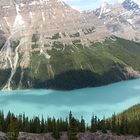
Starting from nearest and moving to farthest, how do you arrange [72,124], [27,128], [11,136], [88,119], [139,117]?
[11,136] < [72,124] < [27,128] < [139,117] < [88,119]

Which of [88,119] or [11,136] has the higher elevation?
[88,119]

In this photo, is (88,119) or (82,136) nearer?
(82,136)

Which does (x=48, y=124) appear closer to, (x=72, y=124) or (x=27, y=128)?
(x=27, y=128)

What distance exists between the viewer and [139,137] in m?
117

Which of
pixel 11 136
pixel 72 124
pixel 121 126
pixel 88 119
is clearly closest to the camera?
pixel 11 136

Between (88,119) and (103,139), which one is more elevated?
(88,119)

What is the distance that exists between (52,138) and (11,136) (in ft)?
59.7

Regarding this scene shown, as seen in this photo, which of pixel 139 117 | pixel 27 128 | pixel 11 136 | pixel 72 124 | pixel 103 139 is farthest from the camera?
pixel 139 117

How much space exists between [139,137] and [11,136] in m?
40.4

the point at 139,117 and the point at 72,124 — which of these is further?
the point at 139,117

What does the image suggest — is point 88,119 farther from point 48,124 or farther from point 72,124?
point 72,124

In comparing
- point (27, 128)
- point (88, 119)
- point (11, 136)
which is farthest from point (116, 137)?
point (88, 119)

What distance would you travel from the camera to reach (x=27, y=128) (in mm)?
116688

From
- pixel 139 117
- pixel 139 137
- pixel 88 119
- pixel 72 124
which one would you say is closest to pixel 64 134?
pixel 72 124
